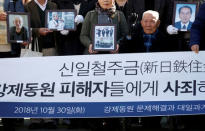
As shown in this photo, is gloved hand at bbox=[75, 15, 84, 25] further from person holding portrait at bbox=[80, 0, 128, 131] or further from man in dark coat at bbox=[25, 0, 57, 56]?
man in dark coat at bbox=[25, 0, 57, 56]

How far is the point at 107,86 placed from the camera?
5.99 m

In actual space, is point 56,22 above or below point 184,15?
below

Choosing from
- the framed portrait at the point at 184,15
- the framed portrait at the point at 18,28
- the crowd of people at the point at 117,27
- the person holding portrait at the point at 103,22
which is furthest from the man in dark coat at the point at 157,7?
the framed portrait at the point at 18,28

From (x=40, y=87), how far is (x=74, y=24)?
1.17 meters

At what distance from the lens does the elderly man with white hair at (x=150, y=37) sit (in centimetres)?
645

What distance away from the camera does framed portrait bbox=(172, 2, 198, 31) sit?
257 inches

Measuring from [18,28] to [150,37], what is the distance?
1.89 m

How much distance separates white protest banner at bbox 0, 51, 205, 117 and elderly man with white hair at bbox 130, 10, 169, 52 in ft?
1.35

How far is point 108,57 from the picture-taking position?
20.1ft

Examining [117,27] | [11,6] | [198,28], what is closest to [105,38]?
[117,27]

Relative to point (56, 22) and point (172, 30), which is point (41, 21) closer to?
point (56, 22)

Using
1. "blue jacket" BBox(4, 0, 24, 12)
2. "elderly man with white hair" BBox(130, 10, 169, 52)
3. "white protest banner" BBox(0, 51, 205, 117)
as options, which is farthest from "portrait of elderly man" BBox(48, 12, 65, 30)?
"elderly man with white hair" BBox(130, 10, 169, 52)

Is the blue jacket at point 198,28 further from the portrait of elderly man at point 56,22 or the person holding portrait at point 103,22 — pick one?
the portrait of elderly man at point 56,22

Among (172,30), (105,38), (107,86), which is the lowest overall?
(107,86)
